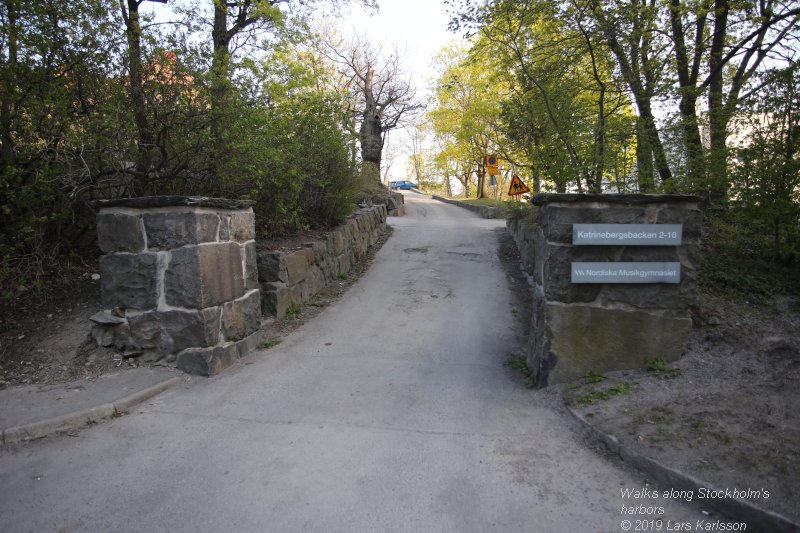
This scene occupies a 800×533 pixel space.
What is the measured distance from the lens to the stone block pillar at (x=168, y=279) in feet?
15.6

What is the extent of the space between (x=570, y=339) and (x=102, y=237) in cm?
460

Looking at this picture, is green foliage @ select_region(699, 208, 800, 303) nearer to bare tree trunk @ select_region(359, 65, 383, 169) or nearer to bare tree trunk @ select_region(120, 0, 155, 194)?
bare tree trunk @ select_region(120, 0, 155, 194)

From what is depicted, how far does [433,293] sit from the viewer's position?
25.9ft

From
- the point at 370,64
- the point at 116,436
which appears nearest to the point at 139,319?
the point at 116,436

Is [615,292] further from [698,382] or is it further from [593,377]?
[698,382]

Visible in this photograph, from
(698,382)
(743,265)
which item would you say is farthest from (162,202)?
(743,265)

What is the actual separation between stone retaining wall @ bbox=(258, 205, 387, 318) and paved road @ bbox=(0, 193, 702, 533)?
1.13m

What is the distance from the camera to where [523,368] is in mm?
5098

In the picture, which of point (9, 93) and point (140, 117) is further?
point (140, 117)

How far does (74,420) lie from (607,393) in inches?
166

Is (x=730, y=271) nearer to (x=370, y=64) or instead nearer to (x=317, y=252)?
(x=317, y=252)

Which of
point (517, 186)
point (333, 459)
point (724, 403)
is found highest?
point (517, 186)

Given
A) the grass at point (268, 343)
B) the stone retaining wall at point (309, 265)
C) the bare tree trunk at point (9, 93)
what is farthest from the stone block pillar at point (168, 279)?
the bare tree trunk at point (9, 93)

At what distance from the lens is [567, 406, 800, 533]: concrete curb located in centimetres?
246
